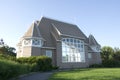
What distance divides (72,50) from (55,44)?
506cm

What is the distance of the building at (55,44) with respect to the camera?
37.6 meters

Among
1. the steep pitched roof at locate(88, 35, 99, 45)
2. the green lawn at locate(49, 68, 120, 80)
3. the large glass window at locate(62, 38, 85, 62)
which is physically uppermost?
the steep pitched roof at locate(88, 35, 99, 45)

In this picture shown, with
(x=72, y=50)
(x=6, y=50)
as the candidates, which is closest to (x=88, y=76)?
(x=72, y=50)

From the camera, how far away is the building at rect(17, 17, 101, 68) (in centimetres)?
3756

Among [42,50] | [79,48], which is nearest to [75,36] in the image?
[79,48]

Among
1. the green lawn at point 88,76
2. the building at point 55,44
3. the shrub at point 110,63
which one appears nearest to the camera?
the green lawn at point 88,76

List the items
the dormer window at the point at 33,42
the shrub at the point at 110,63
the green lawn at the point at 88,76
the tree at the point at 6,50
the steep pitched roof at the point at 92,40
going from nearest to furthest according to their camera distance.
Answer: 1. the green lawn at the point at 88,76
2. the dormer window at the point at 33,42
3. the shrub at the point at 110,63
4. the steep pitched roof at the point at 92,40
5. the tree at the point at 6,50

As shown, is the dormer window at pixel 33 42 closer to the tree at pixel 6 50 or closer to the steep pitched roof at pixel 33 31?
the steep pitched roof at pixel 33 31

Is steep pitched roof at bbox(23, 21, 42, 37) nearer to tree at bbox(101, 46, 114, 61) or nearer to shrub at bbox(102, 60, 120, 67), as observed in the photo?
shrub at bbox(102, 60, 120, 67)

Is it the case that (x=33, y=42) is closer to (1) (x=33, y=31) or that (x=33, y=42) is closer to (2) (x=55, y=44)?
(1) (x=33, y=31)

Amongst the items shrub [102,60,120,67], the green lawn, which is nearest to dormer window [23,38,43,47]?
the green lawn

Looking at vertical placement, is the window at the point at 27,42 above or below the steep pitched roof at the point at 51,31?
below

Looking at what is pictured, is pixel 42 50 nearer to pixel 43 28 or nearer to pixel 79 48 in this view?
pixel 43 28

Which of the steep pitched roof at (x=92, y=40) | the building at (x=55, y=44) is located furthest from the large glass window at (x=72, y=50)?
the steep pitched roof at (x=92, y=40)
